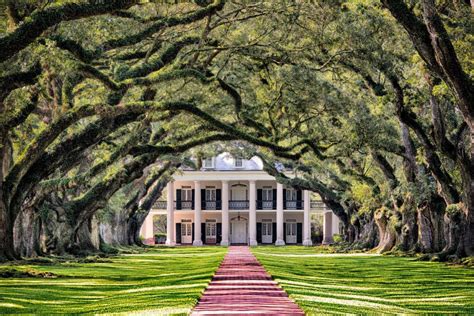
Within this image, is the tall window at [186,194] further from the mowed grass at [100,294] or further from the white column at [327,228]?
the mowed grass at [100,294]

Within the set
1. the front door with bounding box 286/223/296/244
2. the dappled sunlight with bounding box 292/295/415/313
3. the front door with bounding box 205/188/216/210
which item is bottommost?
the dappled sunlight with bounding box 292/295/415/313

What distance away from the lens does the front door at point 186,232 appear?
3465 inches

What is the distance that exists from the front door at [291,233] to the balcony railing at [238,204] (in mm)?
4639

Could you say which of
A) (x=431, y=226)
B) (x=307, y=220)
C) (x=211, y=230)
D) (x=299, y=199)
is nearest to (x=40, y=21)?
(x=431, y=226)

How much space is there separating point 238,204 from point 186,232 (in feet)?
19.8

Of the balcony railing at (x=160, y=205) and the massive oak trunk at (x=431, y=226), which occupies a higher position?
the balcony railing at (x=160, y=205)

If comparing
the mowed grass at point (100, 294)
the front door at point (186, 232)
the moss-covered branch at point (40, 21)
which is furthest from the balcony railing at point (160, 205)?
the moss-covered branch at point (40, 21)

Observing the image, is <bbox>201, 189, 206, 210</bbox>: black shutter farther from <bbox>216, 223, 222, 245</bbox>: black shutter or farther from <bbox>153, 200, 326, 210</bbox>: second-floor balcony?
<bbox>216, 223, 222, 245</bbox>: black shutter

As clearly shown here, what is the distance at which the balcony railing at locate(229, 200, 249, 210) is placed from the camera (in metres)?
86.9

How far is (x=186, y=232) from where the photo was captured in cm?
8869

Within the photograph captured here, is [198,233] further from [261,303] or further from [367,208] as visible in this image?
[261,303]

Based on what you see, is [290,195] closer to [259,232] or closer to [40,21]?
[259,232]

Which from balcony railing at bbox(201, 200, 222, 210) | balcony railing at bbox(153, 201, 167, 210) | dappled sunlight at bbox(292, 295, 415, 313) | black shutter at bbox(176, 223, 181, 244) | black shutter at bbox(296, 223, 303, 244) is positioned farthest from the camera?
balcony railing at bbox(153, 201, 167, 210)

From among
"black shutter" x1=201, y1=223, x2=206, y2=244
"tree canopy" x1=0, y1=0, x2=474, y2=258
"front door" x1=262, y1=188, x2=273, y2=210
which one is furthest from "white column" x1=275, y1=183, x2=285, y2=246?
"tree canopy" x1=0, y1=0, x2=474, y2=258
